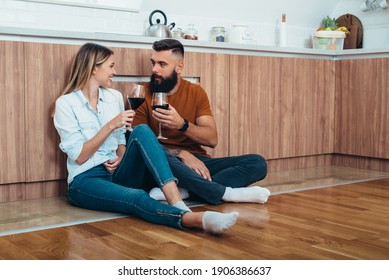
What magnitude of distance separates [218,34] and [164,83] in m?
1.36

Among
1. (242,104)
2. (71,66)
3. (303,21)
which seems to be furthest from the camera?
(303,21)

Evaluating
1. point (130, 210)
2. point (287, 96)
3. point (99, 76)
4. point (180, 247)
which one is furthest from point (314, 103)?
point (180, 247)

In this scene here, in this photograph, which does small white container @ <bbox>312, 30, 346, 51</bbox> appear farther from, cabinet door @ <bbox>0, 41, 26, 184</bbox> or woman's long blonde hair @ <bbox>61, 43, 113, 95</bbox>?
cabinet door @ <bbox>0, 41, 26, 184</bbox>

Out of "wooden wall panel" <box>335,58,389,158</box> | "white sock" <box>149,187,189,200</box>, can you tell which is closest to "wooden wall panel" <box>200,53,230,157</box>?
"white sock" <box>149,187,189,200</box>

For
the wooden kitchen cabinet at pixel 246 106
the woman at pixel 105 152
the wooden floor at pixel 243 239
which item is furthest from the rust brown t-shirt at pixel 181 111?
the wooden floor at pixel 243 239

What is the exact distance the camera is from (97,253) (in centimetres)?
233

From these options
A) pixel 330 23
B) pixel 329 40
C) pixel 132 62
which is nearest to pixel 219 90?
pixel 132 62

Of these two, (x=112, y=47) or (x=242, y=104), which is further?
(x=242, y=104)

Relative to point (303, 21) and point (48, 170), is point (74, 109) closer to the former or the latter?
point (48, 170)

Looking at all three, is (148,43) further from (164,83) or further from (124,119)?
(124,119)

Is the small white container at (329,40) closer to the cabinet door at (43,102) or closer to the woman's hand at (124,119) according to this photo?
the cabinet door at (43,102)

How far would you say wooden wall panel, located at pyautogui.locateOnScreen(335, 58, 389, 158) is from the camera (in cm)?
476

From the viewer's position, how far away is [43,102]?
3.45m

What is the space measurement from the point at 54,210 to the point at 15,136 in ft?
1.65
